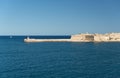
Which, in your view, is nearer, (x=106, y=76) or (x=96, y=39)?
(x=106, y=76)

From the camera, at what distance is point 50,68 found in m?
46.7

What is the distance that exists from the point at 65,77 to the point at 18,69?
1012 centimetres

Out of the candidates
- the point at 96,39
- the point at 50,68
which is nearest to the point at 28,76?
the point at 50,68

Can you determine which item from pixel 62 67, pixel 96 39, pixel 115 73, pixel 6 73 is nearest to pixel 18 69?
pixel 6 73

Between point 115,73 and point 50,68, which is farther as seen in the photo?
point 50,68

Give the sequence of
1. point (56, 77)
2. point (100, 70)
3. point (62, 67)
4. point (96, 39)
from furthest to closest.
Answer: point (96, 39) → point (62, 67) → point (100, 70) → point (56, 77)

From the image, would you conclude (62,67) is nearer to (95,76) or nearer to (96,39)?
(95,76)

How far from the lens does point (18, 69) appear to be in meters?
45.4

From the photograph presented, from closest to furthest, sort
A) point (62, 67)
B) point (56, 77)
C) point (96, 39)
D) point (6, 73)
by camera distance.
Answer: point (56, 77) → point (6, 73) → point (62, 67) → point (96, 39)

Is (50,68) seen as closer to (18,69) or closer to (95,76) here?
(18,69)

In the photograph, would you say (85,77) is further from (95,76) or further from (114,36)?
(114,36)

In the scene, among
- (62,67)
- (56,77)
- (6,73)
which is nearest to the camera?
(56,77)

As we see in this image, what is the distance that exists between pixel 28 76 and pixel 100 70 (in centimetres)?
1286

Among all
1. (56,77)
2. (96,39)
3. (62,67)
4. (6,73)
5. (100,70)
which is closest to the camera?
(56,77)
